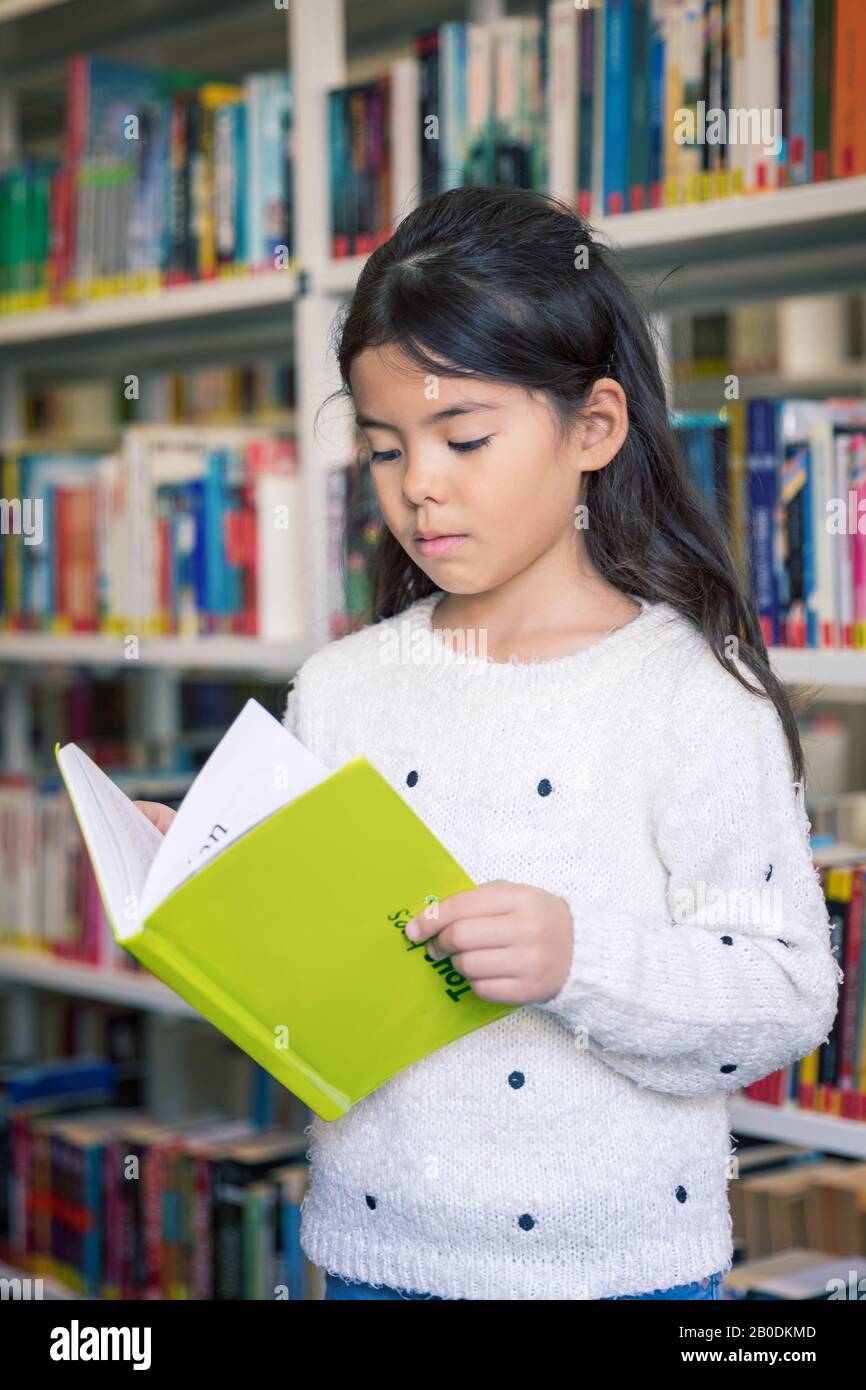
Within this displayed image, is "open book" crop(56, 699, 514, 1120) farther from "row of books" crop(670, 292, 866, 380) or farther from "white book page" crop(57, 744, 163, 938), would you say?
"row of books" crop(670, 292, 866, 380)

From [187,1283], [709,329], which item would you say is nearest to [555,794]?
[187,1283]

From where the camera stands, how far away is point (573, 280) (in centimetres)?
109

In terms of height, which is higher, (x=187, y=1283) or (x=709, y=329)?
(x=709, y=329)

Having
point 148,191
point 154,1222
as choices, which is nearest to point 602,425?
point 148,191

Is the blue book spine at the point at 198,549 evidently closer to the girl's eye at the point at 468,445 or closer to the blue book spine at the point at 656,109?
the blue book spine at the point at 656,109

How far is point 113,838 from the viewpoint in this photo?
95 cm

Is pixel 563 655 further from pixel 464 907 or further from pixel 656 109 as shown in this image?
pixel 656 109

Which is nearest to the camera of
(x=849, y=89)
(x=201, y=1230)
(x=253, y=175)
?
(x=849, y=89)

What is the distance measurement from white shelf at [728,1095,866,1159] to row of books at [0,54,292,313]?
3.56 feet

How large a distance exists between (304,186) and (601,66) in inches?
15.5

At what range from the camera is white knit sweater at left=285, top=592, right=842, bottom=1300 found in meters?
1.00

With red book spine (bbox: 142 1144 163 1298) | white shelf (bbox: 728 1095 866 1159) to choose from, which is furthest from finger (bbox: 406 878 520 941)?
red book spine (bbox: 142 1144 163 1298)

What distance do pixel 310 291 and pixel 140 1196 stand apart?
1.19 m
